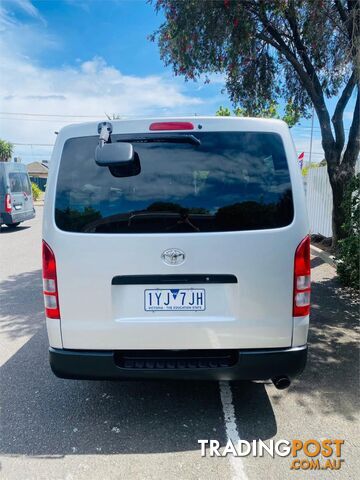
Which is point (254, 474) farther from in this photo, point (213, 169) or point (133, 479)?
point (213, 169)

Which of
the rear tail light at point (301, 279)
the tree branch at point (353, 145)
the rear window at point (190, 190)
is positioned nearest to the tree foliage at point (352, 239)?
the tree branch at point (353, 145)

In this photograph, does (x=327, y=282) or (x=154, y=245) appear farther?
(x=327, y=282)

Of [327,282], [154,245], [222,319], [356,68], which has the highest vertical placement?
[356,68]

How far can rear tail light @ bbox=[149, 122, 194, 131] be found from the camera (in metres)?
2.61

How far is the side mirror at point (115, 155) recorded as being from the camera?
2473mm

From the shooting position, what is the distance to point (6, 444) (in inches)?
107

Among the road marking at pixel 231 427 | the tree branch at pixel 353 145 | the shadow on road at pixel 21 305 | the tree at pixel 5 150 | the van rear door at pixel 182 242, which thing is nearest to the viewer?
the road marking at pixel 231 427

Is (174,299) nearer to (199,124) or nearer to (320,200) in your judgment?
(199,124)

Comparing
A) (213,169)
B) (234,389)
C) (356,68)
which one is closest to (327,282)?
(356,68)

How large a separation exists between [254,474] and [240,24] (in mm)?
7027

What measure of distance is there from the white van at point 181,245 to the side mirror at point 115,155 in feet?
0.06

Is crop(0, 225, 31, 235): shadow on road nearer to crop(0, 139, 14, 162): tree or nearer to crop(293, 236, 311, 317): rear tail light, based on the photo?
crop(293, 236, 311, 317): rear tail light

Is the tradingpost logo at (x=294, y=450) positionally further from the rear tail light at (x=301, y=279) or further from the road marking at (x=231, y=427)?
the rear tail light at (x=301, y=279)

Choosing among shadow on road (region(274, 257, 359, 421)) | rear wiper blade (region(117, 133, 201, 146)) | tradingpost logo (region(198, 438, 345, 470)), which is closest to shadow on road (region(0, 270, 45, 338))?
tradingpost logo (region(198, 438, 345, 470))
